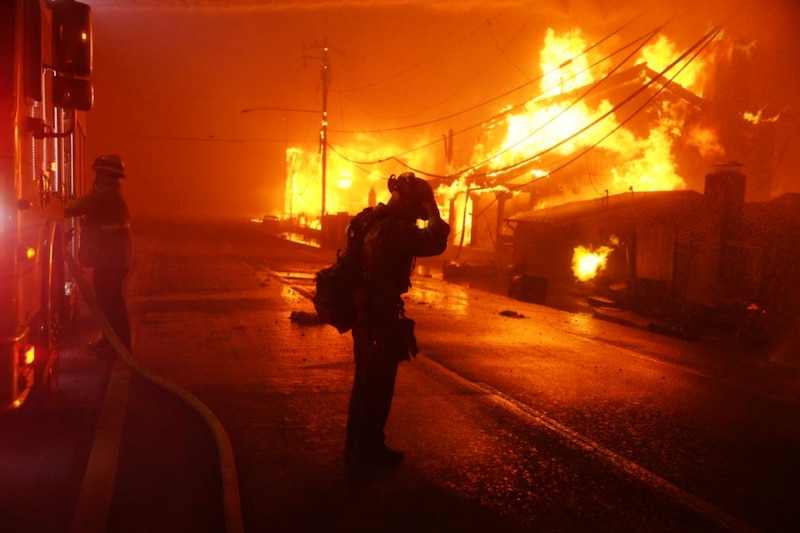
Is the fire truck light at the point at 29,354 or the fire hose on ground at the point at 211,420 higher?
the fire truck light at the point at 29,354

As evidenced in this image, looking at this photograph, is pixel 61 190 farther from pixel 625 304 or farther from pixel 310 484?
pixel 625 304

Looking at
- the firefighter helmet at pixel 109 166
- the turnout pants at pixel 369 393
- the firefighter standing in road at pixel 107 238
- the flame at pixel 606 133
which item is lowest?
the turnout pants at pixel 369 393

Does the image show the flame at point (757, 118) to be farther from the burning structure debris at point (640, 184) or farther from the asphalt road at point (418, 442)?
the asphalt road at point (418, 442)

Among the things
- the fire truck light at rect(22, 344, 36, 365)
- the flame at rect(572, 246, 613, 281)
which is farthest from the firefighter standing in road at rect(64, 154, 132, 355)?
the flame at rect(572, 246, 613, 281)

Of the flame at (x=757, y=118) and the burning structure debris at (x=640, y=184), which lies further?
the flame at (x=757, y=118)

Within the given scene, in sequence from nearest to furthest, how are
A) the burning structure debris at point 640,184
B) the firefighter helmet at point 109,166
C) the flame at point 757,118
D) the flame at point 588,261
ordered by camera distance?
the firefighter helmet at point 109,166 → the burning structure debris at point 640,184 → the flame at point 588,261 → the flame at point 757,118

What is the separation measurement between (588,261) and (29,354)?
67.8ft

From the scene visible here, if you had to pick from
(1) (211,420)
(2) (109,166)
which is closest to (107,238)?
(2) (109,166)

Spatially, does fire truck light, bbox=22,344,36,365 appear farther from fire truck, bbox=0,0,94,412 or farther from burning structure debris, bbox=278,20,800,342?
burning structure debris, bbox=278,20,800,342

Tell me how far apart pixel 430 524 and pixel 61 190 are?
514 cm

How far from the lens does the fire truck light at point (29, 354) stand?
442 cm

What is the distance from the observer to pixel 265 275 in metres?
18.6

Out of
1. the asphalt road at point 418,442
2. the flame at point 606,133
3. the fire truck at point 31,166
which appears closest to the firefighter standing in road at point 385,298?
the asphalt road at point 418,442

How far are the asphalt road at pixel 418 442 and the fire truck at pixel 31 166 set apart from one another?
69 cm
